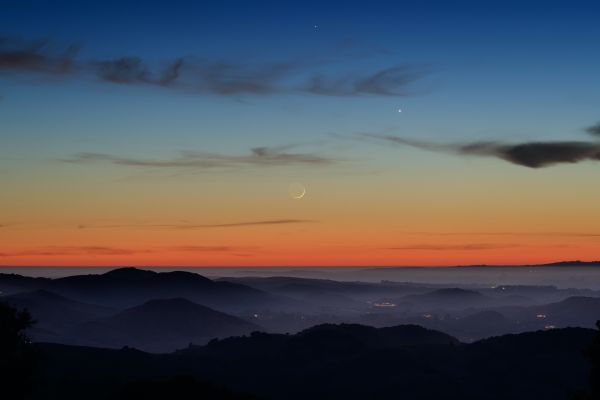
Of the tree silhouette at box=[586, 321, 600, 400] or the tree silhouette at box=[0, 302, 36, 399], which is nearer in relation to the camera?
the tree silhouette at box=[586, 321, 600, 400]

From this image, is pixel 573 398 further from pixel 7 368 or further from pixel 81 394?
pixel 81 394

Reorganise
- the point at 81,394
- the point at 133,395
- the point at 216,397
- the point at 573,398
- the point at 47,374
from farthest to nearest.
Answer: the point at 47,374 < the point at 81,394 < the point at 133,395 < the point at 216,397 < the point at 573,398

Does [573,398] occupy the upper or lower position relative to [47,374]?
upper

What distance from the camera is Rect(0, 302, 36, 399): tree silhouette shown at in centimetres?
6806

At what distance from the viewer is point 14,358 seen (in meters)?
68.8

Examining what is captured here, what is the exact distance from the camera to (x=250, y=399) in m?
120

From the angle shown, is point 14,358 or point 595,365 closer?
point 595,365

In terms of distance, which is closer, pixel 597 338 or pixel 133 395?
pixel 597 338

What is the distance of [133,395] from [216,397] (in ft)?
62.0

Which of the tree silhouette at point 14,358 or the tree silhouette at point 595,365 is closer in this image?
the tree silhouette at point 595,365

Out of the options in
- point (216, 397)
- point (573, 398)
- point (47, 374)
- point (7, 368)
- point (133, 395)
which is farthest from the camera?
point (47, 374)

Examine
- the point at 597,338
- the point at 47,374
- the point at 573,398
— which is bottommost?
the point at 47,374

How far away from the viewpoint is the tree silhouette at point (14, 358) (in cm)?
6806

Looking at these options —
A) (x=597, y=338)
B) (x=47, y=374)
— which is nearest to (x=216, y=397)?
(x=597, y=338)
